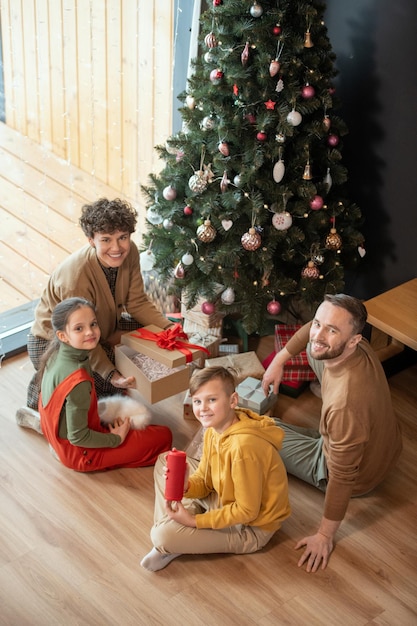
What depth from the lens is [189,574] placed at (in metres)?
2.74

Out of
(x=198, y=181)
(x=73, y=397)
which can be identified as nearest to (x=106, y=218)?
(x=198, y=181)

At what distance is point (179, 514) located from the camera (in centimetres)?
262

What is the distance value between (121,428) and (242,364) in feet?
2.26

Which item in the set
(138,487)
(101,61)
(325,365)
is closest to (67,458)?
(138,487)

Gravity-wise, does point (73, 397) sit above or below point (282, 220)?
below

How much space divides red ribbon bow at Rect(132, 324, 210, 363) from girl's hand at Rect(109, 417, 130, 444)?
328 millimetres

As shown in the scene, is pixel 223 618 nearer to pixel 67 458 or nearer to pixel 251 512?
pixel 251 512

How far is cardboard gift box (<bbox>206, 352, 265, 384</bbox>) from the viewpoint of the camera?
3.53 meters

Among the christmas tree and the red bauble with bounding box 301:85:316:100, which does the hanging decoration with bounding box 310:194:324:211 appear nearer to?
the christmas tree

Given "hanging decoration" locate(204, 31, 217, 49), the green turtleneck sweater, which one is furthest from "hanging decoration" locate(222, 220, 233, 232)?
the green turtleneck sweater

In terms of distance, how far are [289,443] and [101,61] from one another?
194 centimetres

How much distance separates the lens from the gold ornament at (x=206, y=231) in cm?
342

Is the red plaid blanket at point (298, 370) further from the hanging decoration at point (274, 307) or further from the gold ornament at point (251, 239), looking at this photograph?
the gold ornament at point (251, 239)

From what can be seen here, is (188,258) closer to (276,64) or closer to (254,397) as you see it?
(254,397)
